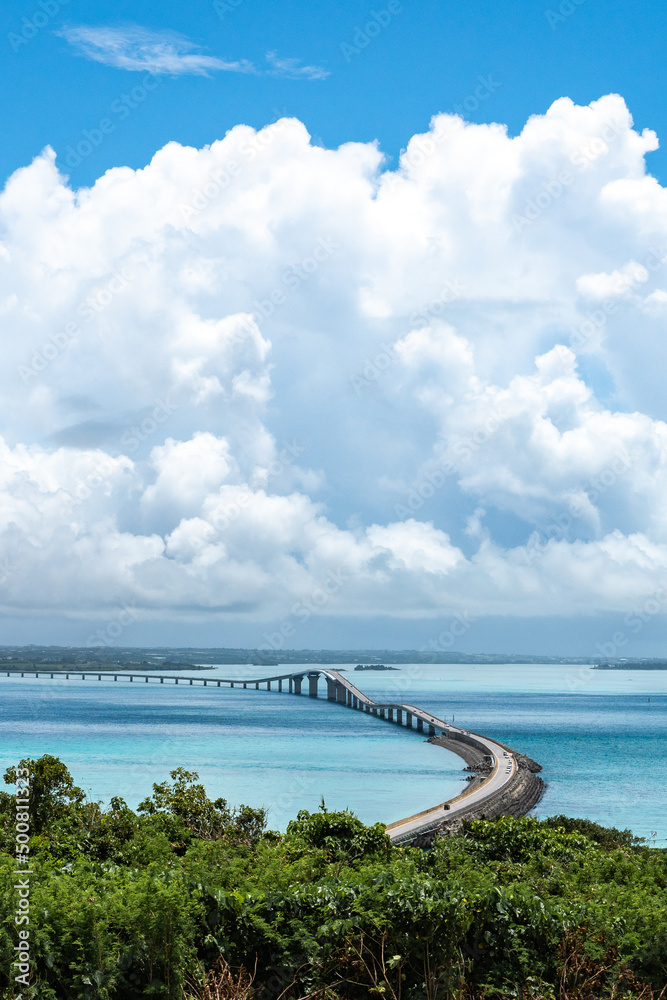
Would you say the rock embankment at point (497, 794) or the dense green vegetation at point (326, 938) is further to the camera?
the rock embankment at point (497, 794)

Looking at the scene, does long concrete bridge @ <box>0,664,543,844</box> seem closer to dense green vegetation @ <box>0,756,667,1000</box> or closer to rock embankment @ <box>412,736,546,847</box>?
rock embankment @ <box>412,736,546,847</box>

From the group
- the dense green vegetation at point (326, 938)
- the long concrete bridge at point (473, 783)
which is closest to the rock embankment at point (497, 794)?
the long concrete bridge at point (473, 783)

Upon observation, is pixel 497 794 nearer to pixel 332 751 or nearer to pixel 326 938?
pixel 332 751

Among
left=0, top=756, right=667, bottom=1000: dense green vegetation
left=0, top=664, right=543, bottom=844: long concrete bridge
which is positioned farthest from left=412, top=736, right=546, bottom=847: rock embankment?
left=0, top=756, right=667, bottom=1000: dense green vegetation

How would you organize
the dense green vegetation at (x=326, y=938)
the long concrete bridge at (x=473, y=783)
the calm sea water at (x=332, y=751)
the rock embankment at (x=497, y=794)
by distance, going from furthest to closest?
the calm sea water at (x=332, y=751) → the long concrete bridge at (x=473, y=783) → the rock embankment at (x=497, y=794) → the dense green vegetation at (x=326, y=938)

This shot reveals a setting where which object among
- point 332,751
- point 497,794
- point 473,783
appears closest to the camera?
point 497,794

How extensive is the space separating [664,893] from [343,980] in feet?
14.9

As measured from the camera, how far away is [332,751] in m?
84.8

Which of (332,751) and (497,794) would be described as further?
(332,751)

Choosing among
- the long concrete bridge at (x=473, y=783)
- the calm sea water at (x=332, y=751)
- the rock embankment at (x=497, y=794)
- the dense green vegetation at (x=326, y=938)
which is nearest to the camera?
the dense green vegetation at (x=326, y=938)

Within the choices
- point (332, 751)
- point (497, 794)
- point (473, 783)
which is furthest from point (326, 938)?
point (332, 751)

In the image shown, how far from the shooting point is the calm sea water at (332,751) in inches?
2186

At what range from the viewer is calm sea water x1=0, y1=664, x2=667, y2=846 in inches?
2186

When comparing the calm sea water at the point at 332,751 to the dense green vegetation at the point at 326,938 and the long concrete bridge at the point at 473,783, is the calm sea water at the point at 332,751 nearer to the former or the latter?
the long concrete bridge at the point at 473,783
